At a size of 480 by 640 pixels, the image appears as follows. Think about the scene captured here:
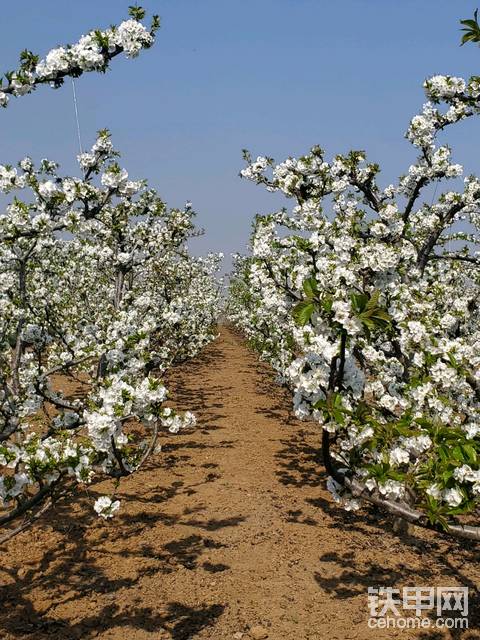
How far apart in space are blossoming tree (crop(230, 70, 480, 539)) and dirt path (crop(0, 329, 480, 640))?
5.94ft

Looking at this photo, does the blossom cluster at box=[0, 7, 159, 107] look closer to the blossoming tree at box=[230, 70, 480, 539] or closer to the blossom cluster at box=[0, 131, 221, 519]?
the blossom cluster at box=[0, 131, 221, 519]

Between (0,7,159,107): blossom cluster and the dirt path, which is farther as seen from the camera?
the dirt path

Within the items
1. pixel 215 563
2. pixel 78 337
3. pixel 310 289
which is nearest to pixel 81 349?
pixel 78 337

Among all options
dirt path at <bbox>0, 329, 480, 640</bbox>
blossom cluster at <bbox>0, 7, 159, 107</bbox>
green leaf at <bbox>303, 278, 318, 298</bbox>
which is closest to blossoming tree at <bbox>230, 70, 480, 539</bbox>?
green leaf at <bbox>303, 278, 318, 298</bbox>

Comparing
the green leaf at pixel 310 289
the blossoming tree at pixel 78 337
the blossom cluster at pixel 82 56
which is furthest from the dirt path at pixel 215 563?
the blossom cluster at pixel 82 56

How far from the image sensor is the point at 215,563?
24.1ft

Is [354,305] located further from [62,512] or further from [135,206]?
[135,206]

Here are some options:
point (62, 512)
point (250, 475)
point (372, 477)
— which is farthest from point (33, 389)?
point (250, 475)

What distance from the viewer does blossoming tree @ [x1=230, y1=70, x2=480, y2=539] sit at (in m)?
3.49

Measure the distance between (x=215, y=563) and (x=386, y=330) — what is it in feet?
13.4

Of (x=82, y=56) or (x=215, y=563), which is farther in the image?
(x=215, y=563)

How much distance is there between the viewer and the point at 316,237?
6.94m

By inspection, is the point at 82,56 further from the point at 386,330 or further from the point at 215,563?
the point at 215,563

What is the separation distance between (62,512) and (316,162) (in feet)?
25.5
